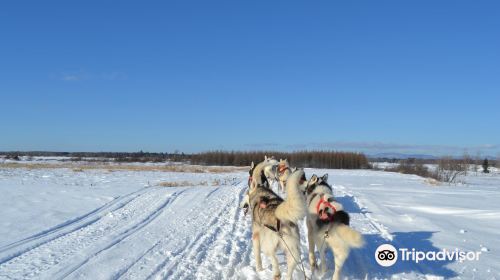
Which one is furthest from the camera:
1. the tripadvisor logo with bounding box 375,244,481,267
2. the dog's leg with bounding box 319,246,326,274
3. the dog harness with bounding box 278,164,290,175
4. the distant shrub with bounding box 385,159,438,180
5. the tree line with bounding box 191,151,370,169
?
the tree line with bounding box 191,151,370,169

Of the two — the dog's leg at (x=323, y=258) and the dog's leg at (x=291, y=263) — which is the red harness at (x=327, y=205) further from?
the dog's leg at (x=291, y=263)

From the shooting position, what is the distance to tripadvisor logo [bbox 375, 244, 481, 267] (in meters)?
6.94

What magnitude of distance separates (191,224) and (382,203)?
7506 mm

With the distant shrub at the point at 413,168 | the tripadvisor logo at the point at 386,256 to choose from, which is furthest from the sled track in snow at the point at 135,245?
the distant shrub at the point at 413,168

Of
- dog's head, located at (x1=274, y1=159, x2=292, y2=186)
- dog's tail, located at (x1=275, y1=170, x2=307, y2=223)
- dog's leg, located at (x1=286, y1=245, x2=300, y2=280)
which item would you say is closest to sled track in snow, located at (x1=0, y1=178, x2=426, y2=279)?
dog's leg, located at (x1=286, y1=245, x2=300, y2=280)

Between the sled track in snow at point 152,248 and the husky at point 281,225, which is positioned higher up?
the husky at point 281,225

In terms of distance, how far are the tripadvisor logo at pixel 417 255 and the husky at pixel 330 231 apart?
125cm

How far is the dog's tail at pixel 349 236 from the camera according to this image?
526 centimetres

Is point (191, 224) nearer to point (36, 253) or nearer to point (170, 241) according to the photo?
point (170, 241)

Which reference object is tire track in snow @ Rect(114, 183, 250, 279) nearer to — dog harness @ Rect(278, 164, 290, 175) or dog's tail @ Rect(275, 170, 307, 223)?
dog's tail @ Rect(275, 170, 307, 223)

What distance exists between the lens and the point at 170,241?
8594mm

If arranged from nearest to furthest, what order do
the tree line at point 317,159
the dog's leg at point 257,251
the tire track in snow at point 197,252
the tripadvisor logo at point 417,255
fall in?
1. the tire track in snow at point 197,252
2. the dog's leg at point 257,251
3. the tripadvisor logo at point 417,255
4. the tree line at point 317,159

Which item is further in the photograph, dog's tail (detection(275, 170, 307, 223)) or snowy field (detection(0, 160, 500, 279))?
snowy field (detection(0, 160, 500, 279))

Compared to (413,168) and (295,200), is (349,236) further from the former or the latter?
(413,168)
